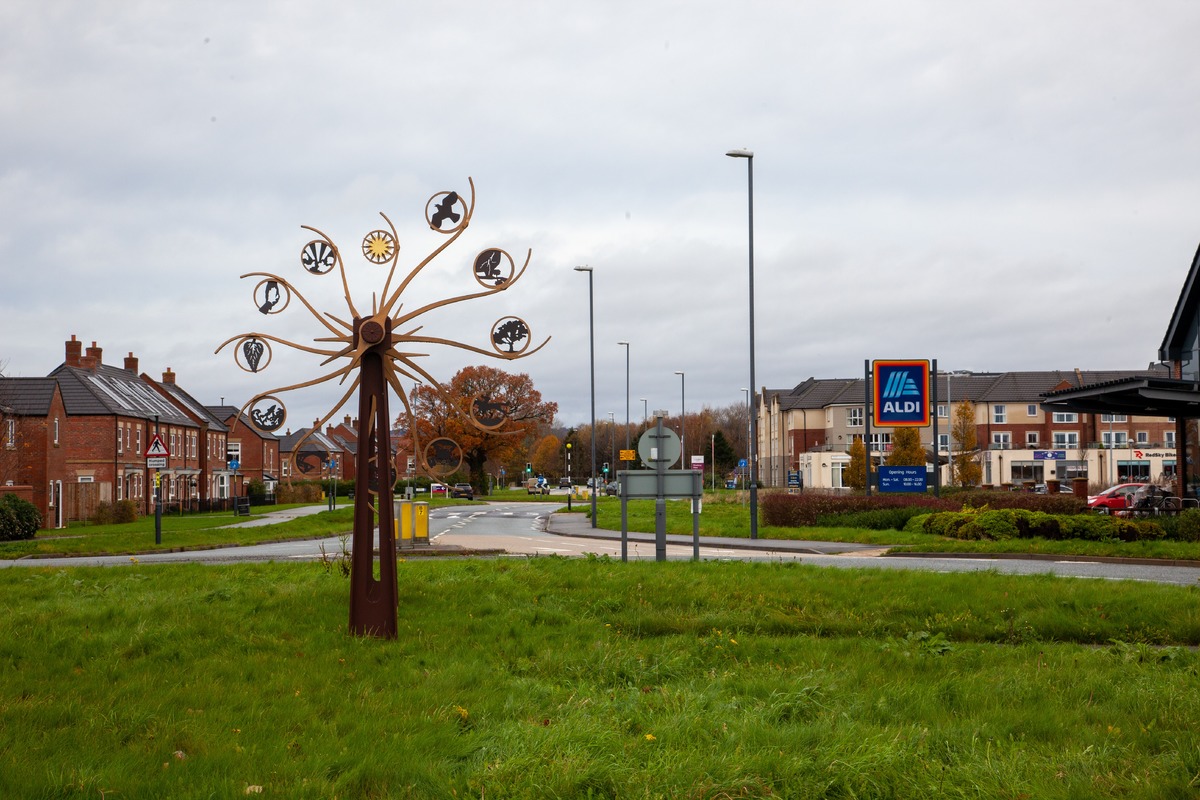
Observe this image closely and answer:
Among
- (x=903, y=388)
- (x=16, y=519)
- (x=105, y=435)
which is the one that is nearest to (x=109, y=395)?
(x=105, y=435)

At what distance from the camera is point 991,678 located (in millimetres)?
8281

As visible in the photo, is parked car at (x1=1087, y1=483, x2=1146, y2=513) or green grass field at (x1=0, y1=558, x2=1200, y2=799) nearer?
green grass field at (x1=0, y1=558, x2=1200, y2=799)

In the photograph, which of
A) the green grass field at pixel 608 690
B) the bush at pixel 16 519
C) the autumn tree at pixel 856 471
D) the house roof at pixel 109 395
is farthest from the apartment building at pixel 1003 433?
the green grass field at pixel 608 690

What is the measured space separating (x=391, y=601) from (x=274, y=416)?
237 centimetres

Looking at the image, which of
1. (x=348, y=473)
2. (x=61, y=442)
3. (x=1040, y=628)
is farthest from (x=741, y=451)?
(x=1040, y=628)

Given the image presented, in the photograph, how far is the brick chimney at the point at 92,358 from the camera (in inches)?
2530

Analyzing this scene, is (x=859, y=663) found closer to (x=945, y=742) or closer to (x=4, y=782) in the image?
(x=945, y=742)

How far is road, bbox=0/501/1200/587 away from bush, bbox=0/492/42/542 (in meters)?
9.98

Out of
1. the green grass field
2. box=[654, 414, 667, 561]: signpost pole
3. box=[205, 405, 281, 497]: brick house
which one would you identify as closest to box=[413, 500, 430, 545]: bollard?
box=[654, 414, 667, 561]: signpost pole

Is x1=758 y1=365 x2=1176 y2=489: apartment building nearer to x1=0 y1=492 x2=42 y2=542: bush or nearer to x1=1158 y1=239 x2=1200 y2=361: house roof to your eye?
x1=1158 y1=239 x2=1200 y2=361: house roof

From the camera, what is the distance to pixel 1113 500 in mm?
35906

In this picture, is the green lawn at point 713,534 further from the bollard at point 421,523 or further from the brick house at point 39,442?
the brick house at point 39,442

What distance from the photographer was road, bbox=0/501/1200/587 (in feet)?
59.7

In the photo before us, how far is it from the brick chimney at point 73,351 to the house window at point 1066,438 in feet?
250
